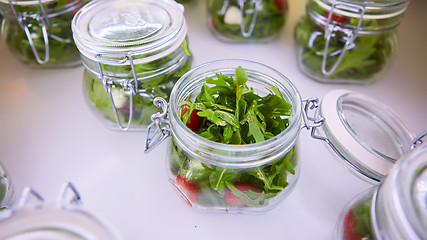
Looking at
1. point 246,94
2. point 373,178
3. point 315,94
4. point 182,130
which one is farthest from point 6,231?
point 315,94

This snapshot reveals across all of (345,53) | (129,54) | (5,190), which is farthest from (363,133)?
(5,190)

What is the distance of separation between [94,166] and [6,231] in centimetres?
24

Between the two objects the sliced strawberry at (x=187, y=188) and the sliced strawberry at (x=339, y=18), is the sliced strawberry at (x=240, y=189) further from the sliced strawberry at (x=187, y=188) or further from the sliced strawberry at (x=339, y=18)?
the sliced strawberry at (x=339, y=18)

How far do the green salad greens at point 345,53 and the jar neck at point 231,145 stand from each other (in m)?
0.20

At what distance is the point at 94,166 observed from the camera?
608 mm

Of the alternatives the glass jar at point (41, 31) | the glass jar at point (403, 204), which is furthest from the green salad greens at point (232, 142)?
the glass jar at point (41, 31)

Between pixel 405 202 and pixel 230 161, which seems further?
pixel 230 161

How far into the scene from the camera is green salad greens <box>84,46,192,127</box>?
571 millimetres

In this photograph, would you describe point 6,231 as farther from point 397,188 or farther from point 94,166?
point 397,188

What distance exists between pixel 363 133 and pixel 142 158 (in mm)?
370

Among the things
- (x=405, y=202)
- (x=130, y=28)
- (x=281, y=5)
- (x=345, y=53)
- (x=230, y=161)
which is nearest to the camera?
(x=405, y=202)

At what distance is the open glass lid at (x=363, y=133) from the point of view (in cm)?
49

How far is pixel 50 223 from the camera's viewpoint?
0.38 meters

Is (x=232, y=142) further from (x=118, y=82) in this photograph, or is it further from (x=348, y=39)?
(x=348, y=39)
